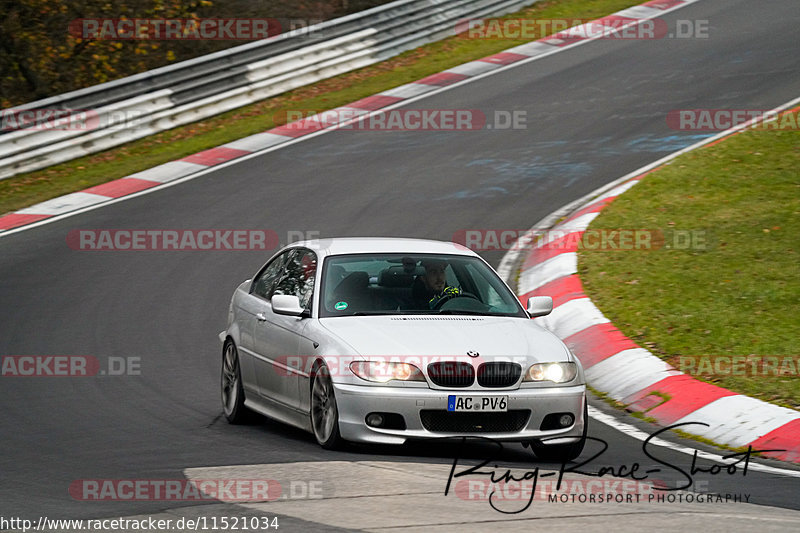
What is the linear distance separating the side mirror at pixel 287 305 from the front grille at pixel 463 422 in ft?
4.47

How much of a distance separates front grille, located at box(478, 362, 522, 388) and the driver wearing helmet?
1050 millimetres

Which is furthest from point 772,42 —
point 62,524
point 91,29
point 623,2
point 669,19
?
point 62,524

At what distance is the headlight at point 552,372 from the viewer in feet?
25.6

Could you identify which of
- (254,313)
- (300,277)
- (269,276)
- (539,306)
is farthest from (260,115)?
(539,306)

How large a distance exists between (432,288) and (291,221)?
7271mm

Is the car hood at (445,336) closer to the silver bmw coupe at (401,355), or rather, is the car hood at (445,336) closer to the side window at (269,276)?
the silver bmw coupe at (401,355)

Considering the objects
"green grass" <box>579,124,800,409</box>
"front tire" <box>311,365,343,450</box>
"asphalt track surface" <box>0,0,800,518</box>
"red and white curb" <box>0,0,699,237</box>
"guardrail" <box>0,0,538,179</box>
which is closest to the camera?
"front tire" <box>311,365,343,450</box>

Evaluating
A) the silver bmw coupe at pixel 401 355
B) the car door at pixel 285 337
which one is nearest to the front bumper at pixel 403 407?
the silver bmw coupe at pixel 401 355

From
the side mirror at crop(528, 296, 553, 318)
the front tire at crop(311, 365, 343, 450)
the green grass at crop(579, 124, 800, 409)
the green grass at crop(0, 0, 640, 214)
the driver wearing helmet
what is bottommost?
the green grass at crop(0, 0, 640, 214)

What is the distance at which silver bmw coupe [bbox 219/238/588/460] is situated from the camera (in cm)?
761

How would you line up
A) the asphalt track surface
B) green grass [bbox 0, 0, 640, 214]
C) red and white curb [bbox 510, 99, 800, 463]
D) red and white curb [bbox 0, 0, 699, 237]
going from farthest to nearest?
green grass [bbox 0, 0, 640, 214] → red and white curb [bbox 0, 0, 699, 237] → red and white curb [bbox 510, 99, 800, 463] → the asphalt track surface

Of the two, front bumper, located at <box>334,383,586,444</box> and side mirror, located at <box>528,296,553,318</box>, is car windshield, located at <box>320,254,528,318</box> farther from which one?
front bumper, located at <box>334,383,586,444</box>

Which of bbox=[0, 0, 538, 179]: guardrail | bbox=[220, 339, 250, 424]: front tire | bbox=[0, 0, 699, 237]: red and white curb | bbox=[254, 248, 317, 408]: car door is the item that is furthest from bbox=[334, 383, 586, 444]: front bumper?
bbox=[0, 0, 538, 179]: guardrail

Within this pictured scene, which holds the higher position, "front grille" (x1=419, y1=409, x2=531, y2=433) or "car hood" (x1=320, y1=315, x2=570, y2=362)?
"car hood" (x1=320, y1=315, x2=570, y2=362)
